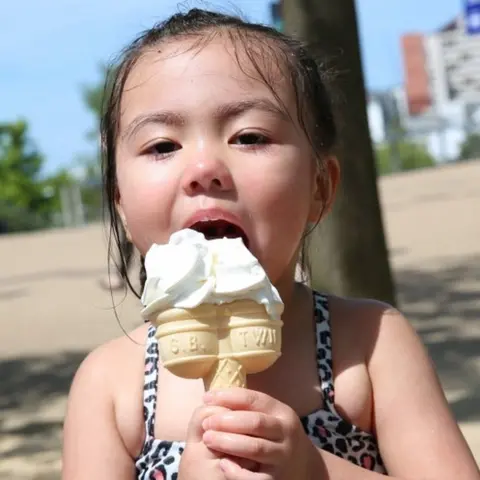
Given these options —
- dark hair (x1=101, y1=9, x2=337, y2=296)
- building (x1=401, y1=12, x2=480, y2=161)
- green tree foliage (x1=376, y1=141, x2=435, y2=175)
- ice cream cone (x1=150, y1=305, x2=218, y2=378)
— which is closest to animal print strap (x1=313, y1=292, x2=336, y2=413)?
dark hair (x1=101, y1=9, x2=337, y2=296)

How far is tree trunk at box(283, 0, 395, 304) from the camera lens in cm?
499

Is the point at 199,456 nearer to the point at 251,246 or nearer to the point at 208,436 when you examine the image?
the point at 208,436

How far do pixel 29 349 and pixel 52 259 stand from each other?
12.0 m

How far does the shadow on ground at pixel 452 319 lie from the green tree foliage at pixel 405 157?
42.7 meters

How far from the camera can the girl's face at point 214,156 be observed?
2.03m

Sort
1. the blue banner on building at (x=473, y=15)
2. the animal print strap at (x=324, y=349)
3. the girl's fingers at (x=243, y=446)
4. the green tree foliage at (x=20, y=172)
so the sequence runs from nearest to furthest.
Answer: the girl's fingers at (x=243, y=446)
the animal print strap at (x=324, y=349)
the blue banner on building at (x=473, y=15)
the green tree foliage at (x=20, y=172)

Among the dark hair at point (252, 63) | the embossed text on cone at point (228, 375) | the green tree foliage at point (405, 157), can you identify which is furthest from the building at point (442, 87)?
the embossed text on cone at point (228, 375)

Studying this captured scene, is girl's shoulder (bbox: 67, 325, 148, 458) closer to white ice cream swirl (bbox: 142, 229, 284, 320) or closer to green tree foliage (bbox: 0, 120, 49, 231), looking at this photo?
white ice cream swirl (bbox: 142, 229, 284, 320)

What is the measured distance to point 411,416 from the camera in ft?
7.16

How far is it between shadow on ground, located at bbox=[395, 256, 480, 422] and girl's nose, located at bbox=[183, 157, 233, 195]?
3.81 metres

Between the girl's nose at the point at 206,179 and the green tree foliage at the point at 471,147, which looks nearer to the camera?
the girl's nose at the point at 206,179

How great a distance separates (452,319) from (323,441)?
7219 millimetres

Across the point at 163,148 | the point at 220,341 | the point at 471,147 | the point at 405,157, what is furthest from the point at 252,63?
the point at 405,157

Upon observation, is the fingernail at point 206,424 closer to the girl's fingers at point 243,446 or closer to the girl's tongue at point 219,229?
the girl's fingers at point 243,446
